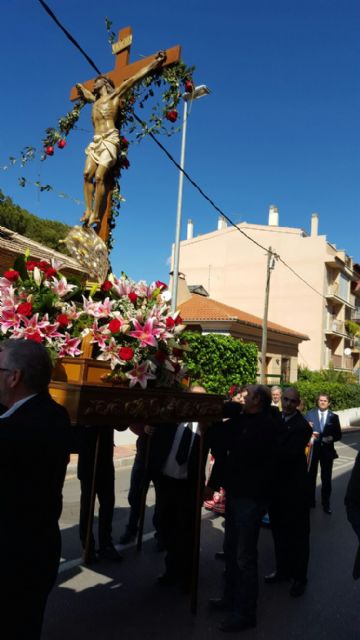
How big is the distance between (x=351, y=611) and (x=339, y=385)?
1043 inches

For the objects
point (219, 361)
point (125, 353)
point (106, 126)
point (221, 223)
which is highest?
point (221, 223)

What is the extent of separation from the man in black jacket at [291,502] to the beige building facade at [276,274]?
32.3 metres

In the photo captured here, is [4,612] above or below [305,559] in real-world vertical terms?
above

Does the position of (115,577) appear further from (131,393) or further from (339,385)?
(339,385)

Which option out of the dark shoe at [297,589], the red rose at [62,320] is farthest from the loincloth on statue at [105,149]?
the dark shoe at [297,589]

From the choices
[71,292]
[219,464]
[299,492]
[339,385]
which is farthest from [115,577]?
[339,385]

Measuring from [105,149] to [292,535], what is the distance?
3.81 m

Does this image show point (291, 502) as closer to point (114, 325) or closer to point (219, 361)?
point (114, 325)

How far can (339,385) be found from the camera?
1176 inches

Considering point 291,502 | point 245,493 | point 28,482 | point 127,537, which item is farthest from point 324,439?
point 28,482

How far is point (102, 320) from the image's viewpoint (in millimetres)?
3480

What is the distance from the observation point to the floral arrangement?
329 centimetres

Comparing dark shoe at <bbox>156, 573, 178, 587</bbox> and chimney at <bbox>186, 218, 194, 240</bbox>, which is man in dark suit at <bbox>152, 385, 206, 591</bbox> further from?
chimney at <bbox>186, 218, 194, 240</bbox>

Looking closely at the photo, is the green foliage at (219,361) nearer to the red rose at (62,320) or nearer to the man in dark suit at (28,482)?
the red rose at (62,320)
